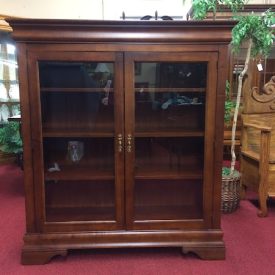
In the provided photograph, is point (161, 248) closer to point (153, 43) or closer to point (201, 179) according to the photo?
point (201, 179)

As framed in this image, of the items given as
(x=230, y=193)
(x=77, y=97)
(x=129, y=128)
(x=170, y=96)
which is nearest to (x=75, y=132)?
(x=77, y=97)

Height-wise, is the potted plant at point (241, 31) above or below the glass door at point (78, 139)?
above

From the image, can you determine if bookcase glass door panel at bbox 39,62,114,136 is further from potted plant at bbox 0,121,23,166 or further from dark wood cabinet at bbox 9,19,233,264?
potted plant at bbox 0,121,23,166

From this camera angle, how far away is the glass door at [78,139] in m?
1.91

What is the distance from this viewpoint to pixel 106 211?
213cm

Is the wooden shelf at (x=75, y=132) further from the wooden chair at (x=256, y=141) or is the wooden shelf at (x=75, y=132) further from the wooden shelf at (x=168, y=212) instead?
the wooden chair at (x=256, y=141)

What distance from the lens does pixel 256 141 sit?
3.14 meters

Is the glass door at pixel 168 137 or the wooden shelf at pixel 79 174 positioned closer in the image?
the glass door at pixel 168 137

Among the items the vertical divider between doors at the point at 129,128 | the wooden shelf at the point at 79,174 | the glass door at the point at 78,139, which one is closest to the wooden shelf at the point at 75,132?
the glass door at the point at 78,139

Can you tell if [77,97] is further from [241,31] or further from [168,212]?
[241,31]

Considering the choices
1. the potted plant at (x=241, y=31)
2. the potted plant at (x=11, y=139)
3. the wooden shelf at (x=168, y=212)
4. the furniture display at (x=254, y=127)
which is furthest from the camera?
the potted plant at (x=11, y=139)

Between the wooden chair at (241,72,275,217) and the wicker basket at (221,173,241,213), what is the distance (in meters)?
0.20

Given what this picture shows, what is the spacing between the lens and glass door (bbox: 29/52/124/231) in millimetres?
1912

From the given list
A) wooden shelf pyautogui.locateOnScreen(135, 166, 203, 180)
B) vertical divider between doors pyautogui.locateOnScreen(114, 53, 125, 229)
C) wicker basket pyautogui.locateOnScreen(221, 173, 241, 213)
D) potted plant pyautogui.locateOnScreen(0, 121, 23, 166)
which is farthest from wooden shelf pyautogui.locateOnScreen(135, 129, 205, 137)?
potted plant pyautogui.locateOnScreen(0, 121, 23, 166)
